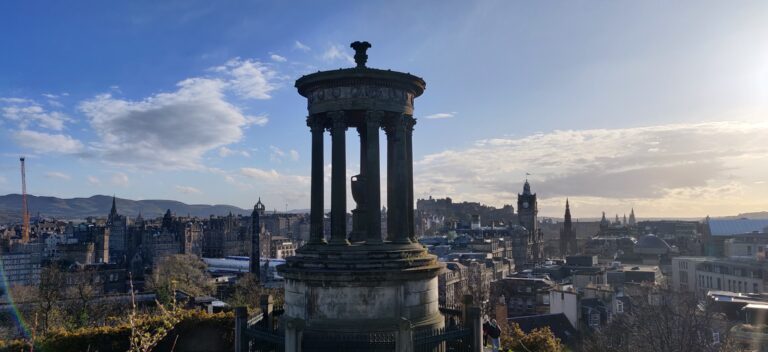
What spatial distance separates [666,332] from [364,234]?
20.8m

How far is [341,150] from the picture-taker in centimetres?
1817

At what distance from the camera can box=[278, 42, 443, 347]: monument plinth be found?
1662cm

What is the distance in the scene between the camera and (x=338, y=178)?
18.1m

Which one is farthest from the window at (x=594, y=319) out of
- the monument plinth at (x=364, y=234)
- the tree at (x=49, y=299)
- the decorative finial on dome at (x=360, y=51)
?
the tree at (x=49, y=299)

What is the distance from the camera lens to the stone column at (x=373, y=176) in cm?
1773

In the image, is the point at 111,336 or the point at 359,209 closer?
the point at 359,209

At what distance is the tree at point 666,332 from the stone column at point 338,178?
20818 millimetres

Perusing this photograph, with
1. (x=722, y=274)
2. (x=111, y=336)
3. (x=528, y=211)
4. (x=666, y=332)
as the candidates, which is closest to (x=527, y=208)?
(x=528, y=211)

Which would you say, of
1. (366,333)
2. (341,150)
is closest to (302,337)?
(366,333)

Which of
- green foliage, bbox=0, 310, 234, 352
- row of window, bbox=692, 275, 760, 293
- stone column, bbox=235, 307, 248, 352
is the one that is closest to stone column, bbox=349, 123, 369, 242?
stone column, bbox=235, 307, 248, 352

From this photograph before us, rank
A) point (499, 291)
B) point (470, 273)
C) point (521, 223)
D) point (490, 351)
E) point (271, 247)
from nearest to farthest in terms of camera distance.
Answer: point (490, 351)
point (499, 291)
point (470, 273)
point (271, 247)
point (521, 223)

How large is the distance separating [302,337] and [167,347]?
1517 cm

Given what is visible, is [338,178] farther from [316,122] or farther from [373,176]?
[316,122]

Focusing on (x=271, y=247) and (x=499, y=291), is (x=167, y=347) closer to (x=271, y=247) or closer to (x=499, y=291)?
(x=499, y=291)
